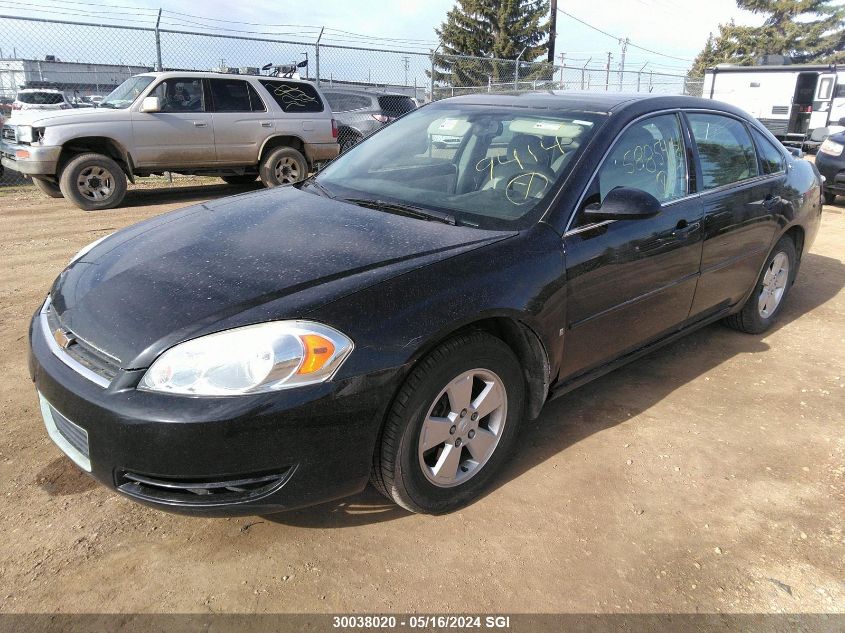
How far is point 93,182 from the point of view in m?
8.73

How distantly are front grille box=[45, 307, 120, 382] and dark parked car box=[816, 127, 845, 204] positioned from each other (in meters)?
10.3

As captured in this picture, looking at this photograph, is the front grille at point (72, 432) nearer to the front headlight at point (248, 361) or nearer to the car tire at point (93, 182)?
the front headlight at point (248, 361)

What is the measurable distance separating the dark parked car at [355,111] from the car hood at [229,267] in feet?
35.1

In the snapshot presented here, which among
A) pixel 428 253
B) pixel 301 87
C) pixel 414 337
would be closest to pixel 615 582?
pixel 414 337

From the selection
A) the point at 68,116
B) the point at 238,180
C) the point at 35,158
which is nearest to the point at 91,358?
the point at 35,158

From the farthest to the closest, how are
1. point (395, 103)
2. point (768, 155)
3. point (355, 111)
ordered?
point (395, 103)
point (355, 111)
point (768, 155)

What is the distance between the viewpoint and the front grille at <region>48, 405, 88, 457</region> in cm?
219

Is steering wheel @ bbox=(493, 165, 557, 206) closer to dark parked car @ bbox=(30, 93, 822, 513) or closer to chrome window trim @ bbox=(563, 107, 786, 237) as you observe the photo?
dark parked car @ bbox=(30, 93, 822, 513)

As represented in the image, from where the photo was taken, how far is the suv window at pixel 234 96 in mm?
9547

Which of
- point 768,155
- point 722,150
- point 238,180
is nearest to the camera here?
point 722,150

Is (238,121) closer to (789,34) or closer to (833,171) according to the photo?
(833,171)

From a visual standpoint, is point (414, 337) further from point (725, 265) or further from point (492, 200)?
point (725, 265)

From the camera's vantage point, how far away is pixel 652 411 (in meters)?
3.60

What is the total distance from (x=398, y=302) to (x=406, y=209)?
2.88ft
